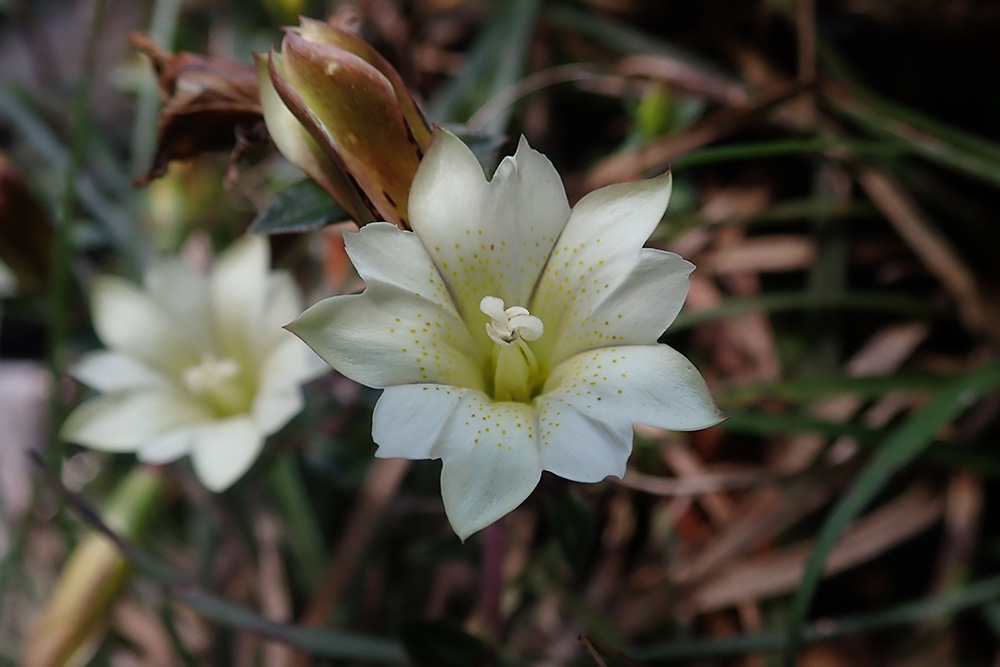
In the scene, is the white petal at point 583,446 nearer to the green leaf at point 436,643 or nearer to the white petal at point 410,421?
the white petal at point 410,421

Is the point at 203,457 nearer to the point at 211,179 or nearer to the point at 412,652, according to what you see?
the point at 412,652

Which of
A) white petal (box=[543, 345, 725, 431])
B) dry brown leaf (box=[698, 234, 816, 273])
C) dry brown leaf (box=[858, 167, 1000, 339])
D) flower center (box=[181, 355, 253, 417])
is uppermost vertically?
white petal (box=[543, 345, 725, 431])

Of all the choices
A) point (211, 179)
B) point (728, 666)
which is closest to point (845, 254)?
point (728, 666)

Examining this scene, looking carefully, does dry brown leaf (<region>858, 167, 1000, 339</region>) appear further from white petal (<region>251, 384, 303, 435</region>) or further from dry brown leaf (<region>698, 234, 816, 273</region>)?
white petal (<region>251, 384, 303, 435</region>)

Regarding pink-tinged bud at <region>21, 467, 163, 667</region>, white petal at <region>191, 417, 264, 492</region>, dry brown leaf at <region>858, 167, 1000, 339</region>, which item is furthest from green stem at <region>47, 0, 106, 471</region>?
dry brown leaf at <region>858, 167, 1000, 339</region>

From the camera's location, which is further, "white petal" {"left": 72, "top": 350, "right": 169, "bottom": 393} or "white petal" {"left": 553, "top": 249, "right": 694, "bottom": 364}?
"white petal" {"left": 72, "top": 350, "right": 169, "bottom": 393}
